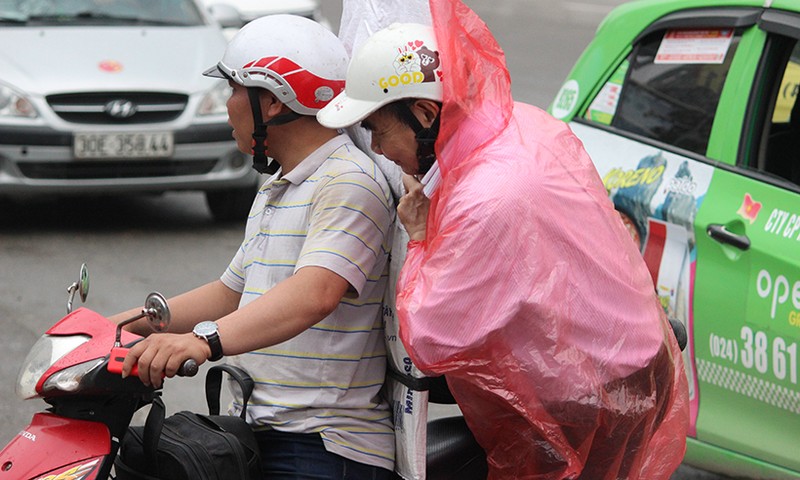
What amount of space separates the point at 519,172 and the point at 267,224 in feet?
2.05

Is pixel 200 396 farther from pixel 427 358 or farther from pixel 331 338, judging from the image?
pixel 427 358

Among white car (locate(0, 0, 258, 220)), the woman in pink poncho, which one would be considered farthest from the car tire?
the woman in pink poncho

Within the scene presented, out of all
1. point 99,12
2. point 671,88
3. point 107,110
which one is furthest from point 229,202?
point 671,88

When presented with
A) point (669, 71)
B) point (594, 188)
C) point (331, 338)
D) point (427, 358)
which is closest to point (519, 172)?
point (594, 188)

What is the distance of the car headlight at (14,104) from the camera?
7.70m

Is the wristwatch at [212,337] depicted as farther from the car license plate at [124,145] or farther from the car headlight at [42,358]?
the car license plate at [124,145]

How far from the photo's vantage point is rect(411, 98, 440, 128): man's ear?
242 centimetres

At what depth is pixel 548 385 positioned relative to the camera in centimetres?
233

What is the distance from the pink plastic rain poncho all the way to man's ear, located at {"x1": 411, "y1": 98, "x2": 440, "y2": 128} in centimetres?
5

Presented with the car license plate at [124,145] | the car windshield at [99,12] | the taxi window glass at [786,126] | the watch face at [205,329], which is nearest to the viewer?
the watch face at [205,329]

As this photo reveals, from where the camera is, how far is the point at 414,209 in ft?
8.20

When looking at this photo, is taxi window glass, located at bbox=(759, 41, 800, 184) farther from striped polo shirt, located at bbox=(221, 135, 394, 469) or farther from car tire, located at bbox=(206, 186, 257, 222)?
car tire, located at bbox=(206, 186, 257, 222)

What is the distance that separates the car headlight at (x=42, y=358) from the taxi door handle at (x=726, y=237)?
2.32 meters

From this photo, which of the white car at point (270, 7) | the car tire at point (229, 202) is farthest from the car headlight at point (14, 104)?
the white car at point (270, 7)
